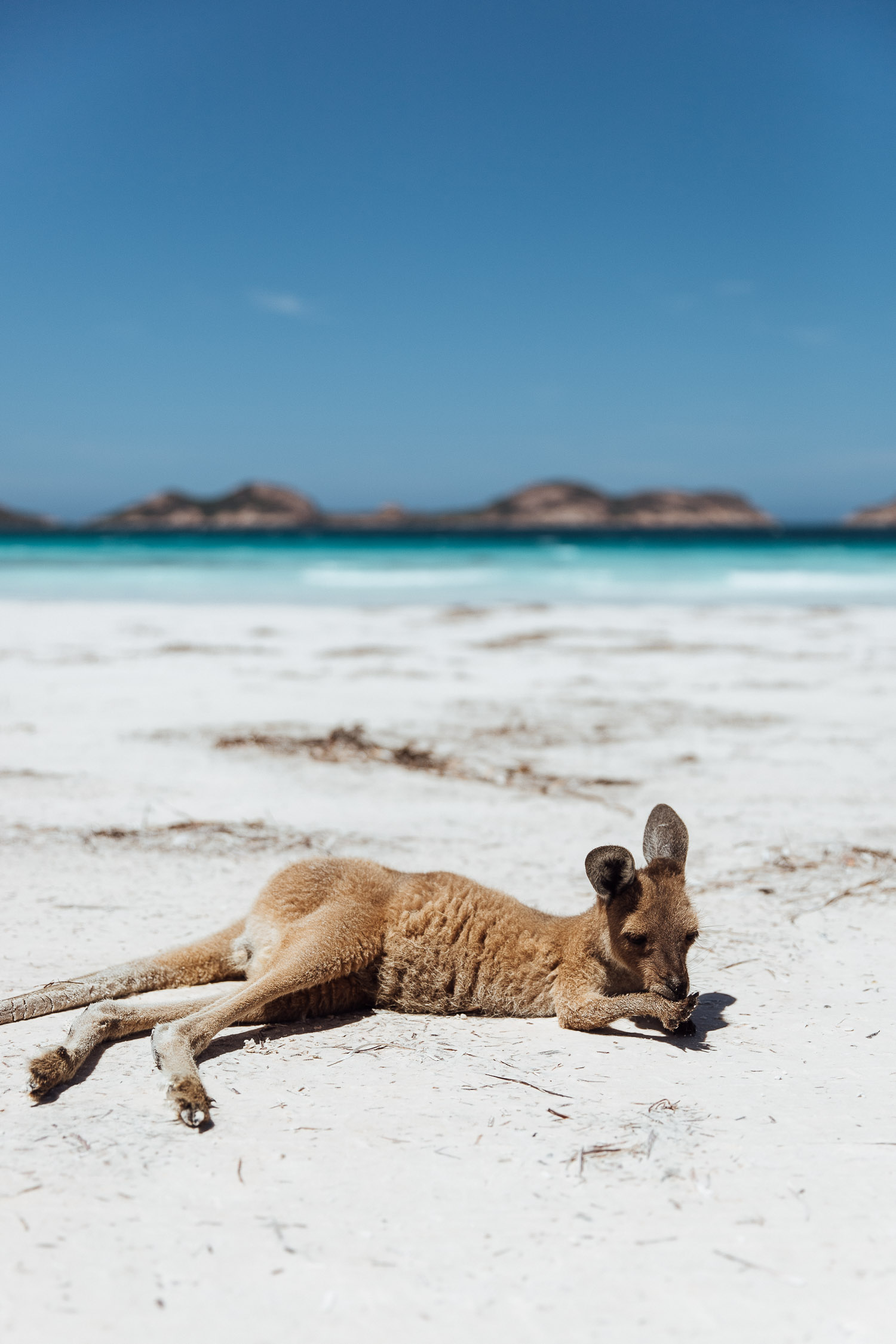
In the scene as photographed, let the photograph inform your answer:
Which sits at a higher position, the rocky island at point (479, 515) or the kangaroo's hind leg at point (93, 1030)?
the rocky island at point (479, 515)

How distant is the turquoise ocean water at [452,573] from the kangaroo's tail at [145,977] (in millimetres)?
18386

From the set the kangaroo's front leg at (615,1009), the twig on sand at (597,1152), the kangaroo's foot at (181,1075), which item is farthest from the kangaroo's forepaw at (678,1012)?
the kangaroo's foot at (181,1075)

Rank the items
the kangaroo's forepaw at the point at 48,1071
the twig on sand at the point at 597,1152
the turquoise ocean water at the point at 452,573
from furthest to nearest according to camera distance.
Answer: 1. the turquoise ocean water at the point at 452,573
2. the kangaroo's forepaw at the point at 48,1071
3. the twig on sand at the point at 597,1152

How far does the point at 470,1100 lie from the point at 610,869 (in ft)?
2.62

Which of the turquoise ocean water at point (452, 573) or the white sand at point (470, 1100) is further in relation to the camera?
the turquoise ocean water at point (452, 573)

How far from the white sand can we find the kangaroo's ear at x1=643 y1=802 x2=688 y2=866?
612 millimetres

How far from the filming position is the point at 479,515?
399ft

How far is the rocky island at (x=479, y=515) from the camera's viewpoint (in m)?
103

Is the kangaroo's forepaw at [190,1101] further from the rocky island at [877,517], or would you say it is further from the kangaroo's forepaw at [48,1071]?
the rocky island at [877,517]

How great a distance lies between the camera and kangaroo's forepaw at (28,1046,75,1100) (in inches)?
105

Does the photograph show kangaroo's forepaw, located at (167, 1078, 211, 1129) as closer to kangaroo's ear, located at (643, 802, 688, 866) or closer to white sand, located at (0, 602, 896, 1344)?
white sand, located at (0, 602, 896, 1344)

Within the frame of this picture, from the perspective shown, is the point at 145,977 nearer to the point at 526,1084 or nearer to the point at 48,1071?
the point at 48,1071

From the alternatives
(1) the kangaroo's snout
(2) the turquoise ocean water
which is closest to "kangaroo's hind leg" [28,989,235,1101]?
(1) the kangaroo's snout

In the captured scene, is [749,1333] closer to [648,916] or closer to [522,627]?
[648,916]
